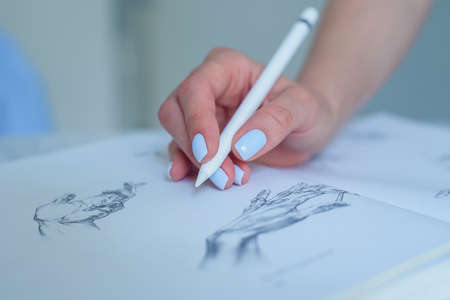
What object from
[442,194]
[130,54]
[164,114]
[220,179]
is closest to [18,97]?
[164,114]

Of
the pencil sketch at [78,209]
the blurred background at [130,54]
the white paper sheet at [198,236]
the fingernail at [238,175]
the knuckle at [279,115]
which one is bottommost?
the white paper sheet at [198,236]

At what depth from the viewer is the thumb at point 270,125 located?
1.18 feet

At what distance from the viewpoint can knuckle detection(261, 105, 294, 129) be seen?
14.9 inches

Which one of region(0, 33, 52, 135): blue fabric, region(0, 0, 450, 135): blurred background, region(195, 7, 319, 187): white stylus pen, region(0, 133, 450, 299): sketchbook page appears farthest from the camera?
region(0, 0, 450, 135): blurred background

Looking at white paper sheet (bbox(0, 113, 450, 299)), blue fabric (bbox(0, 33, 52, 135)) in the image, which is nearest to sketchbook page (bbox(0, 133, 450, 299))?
white paper sheet (bbox(0, 113, 450, 299))

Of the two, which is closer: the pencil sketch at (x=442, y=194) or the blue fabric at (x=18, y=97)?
the pencil sketch at (x=442, y=194)

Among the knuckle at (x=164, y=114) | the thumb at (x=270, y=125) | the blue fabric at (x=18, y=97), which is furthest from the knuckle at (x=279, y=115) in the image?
the blue fabric at (x=18, y=97)

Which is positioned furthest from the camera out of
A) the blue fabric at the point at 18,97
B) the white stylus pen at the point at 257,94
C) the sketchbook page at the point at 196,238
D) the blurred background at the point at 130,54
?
the blurred background at the point at 130,54

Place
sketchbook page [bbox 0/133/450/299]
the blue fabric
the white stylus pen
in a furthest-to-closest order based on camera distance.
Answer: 1. the blue fabric
2. the white stylus pen
3. sketchbook page [bbox 0/133/450/299]

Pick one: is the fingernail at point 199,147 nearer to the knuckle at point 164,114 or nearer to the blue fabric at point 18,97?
the knuckle at point 164,114

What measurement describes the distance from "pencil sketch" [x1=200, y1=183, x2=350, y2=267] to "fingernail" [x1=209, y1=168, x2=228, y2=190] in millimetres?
31

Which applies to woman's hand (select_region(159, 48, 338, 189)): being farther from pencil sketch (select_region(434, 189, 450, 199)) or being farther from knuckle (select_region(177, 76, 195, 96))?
pencil sketch (select_region(434, 189, 450, 199))

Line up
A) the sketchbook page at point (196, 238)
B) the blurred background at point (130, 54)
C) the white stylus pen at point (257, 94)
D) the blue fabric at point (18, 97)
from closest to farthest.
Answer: the sketchbook page at point (196, 238), the white stylus pen at point (257, 94), the blue fabric at point (18, 97), the blurred background at point (130, 54)

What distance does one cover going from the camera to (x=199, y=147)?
36 centimetres
